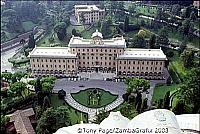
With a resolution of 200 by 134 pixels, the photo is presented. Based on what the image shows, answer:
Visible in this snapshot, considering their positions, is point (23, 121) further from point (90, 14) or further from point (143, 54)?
point (90, 14)

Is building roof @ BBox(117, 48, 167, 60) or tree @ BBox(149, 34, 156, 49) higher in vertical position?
tree @ BBox(149, 34, 156, 49)

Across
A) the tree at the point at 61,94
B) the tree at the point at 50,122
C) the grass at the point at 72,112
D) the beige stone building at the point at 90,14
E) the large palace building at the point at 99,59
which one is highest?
the beige stone building at the point at 90,14

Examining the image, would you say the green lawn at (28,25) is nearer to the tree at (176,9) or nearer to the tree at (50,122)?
the tree at (176,9)

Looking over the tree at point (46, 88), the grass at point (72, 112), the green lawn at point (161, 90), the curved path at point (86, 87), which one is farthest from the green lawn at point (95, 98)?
the green lawn at point (161, 90)

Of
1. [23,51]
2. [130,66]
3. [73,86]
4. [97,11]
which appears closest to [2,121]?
[73,86]

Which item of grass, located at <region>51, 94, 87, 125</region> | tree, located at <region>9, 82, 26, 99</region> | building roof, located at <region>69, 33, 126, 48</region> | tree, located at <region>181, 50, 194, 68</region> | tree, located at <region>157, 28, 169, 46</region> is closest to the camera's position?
grass, located at <region>51, 94, 87, 125</region>

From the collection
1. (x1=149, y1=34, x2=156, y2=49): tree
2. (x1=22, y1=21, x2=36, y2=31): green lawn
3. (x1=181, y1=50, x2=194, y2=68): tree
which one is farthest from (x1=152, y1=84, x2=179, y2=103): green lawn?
(x1=22, y1=21, x2=36, y2=31): green lawn

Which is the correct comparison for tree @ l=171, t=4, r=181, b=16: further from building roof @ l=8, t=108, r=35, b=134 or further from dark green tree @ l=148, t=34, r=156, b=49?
building roof @ l=8, t=108, r=35, b=134

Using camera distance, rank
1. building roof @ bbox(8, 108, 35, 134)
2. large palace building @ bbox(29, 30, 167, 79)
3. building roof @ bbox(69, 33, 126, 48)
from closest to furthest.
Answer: building roof @ bbox(8, 108, 35, 134)
large palace building @ bbox(29, 30, 167, 79)
building roof @ bbox(69, 33, 126, 48)
